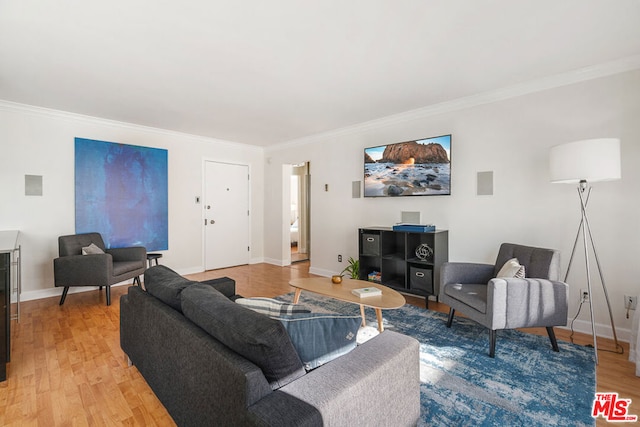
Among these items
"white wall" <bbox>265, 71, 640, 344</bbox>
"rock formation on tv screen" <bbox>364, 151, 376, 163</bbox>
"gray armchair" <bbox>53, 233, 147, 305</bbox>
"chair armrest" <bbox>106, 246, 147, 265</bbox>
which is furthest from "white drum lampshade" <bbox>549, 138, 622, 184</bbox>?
"chair armrest" <bbox>106, 246, 147, 265</bbox>

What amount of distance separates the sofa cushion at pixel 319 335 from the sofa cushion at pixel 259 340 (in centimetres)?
7

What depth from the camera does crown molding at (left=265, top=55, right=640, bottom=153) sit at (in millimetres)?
2684

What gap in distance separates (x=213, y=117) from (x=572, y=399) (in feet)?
15.0

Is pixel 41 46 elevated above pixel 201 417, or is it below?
above

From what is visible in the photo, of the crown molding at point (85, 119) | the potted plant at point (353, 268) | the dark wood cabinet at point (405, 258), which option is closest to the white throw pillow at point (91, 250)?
the crown molding at point (85, 119)

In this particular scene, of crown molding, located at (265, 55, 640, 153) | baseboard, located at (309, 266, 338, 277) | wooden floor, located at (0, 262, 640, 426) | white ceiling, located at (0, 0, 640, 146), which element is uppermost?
white ceiling, located at (0, 0, 640, 146)

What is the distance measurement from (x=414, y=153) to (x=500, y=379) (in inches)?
107

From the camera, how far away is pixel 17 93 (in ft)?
11.1

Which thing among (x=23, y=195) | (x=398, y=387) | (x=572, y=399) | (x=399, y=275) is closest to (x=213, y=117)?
A: (x=23, y=195)

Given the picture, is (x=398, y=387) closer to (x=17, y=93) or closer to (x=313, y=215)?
(x=313, y=215)

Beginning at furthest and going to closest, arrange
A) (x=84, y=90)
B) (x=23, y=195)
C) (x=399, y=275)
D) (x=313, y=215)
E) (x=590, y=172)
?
(x=313, y=215), (x=399, y=275), (x=23, y=195), (x=84, y=90), (x=590, y=172)

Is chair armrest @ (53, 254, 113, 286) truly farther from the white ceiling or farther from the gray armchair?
the white ceiling

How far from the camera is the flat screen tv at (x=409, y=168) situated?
377 centimetres

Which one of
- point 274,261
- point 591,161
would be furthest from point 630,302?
point 274,261
